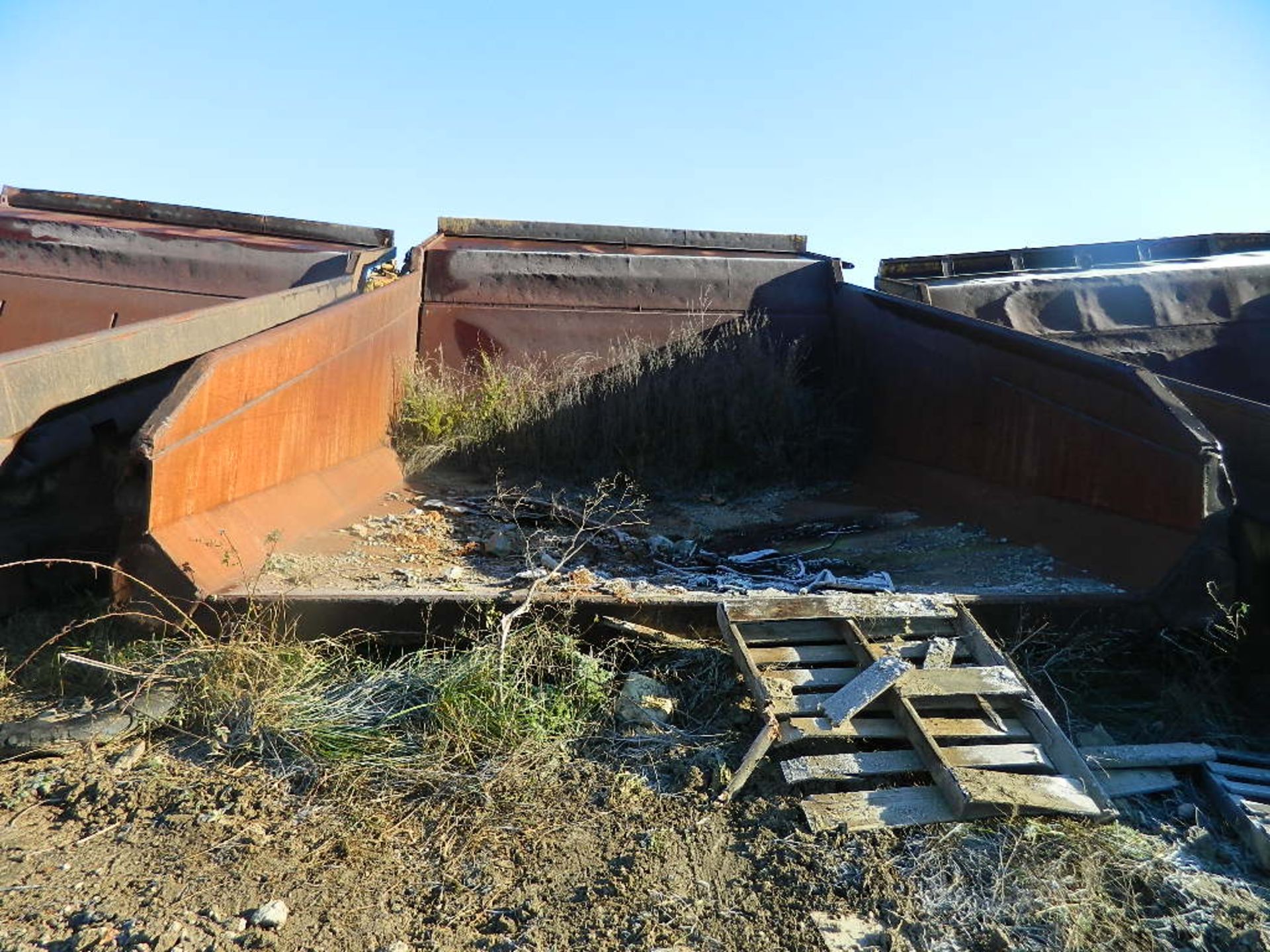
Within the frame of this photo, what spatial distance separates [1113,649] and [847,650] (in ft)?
3.29

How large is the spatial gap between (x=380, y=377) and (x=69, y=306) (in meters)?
2.04

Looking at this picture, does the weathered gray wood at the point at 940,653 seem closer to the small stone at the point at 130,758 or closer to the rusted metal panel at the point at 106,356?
the small stone at the point at 130,758

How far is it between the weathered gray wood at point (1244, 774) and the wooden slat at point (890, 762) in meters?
0.60

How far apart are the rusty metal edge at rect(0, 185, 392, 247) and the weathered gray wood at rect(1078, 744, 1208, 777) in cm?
551

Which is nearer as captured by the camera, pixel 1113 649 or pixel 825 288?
pixel 1113 649

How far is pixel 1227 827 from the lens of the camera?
273 cm

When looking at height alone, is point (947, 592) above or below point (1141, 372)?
below

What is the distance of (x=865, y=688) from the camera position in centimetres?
299

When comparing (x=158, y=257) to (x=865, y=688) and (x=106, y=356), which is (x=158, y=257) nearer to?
(x=106, y=356)

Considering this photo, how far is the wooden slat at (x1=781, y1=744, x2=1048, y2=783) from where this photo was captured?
2.72m

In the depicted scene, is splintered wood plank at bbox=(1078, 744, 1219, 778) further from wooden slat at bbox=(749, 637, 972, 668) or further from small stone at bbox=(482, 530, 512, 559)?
small stone at bbox=(482, 530, 512, 559)

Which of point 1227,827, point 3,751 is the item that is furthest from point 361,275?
point 1227,827

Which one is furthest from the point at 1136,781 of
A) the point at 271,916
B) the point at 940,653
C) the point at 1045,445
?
the point at 271,916

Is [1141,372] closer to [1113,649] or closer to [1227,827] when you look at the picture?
[1113,649]
